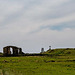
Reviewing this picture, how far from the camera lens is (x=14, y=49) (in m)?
68.1

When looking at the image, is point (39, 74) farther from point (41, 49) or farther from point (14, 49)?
point (41, 49)

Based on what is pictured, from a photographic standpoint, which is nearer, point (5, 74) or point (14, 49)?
point (5, 74)

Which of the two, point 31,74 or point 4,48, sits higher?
point 4,48

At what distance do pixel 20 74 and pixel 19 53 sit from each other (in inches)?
1880

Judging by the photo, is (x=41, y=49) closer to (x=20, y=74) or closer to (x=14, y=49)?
(x=14, y=49)

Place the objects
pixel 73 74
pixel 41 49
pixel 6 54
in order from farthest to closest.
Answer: pixel 41 49
pixel 6 54
pixel 73 74

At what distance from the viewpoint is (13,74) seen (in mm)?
24141

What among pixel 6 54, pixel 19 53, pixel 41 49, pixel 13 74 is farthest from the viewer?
pixel 41 49

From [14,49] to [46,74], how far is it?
46.4 meters

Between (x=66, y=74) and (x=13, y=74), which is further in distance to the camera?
(x=13, y=74)

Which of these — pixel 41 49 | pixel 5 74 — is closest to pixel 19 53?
pixel 41 49

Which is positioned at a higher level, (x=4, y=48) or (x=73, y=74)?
(x=4, y=48)

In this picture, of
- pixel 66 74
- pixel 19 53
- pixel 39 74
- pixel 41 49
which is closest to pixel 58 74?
pixel 66 74

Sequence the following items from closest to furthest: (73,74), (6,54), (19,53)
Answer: (73,74) < (6,54) < (19,53)
